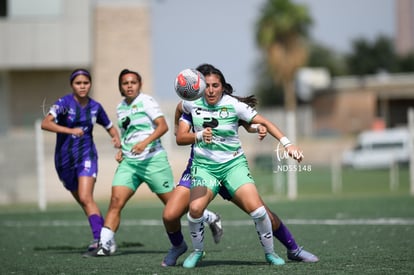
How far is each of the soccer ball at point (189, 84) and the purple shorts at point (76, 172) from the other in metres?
2.89

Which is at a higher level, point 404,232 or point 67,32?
point 67,32

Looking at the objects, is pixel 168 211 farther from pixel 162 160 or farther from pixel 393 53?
pixel 393 53

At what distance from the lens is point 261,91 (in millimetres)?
98375

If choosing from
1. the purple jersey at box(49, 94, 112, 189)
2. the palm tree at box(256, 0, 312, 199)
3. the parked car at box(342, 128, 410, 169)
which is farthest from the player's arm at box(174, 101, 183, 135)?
the palm tree at box(256, 0, 312, 199)

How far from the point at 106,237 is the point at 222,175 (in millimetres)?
2214

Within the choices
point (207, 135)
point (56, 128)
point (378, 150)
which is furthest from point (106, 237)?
point (378, 150)

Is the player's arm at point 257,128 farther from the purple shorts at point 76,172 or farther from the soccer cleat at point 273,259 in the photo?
the purple shorts at point 76,172

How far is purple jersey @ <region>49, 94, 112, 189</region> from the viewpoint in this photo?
1085cm

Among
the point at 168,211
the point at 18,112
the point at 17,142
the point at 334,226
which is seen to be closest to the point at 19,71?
the point at 18,112

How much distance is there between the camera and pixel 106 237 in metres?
10.2

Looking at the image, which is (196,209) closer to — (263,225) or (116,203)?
(263,225)

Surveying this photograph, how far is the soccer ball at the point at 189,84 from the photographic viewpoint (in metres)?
8.38

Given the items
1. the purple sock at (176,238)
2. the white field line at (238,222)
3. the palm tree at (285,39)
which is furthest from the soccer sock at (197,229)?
the palm tree at (285,39)

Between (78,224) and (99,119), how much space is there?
483 centimetres
